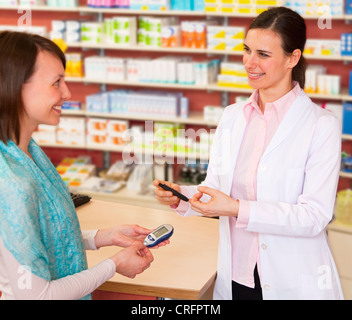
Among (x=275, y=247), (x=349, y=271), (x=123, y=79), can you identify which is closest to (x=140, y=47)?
(x=123, y=79)

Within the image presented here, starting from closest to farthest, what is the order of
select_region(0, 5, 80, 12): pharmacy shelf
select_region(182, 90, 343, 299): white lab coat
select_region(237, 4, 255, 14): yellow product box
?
select_region(182, 90, 343, 299): white lab coat → select_region(237, 4, 255, 14): yellow product box → select_region(0, 5, 80, 12): pharmacy shelf

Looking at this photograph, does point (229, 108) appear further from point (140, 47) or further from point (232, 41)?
point (140, 47)

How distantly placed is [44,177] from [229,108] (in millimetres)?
951

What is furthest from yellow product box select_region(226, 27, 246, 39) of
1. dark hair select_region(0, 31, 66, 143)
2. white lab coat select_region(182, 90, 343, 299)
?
dark hair select_region(0, 31, 66, 143)

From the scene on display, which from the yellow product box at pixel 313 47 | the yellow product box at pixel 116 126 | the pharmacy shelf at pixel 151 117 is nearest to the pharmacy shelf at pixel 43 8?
the pharmacy shelf at pixel 151 117

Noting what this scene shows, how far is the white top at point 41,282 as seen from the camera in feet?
5.20

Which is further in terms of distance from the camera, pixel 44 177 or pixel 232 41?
pixel 232 41

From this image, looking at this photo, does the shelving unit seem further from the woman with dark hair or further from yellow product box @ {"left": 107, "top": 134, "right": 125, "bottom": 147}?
the woman with dark hair

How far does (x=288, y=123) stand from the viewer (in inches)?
83.7

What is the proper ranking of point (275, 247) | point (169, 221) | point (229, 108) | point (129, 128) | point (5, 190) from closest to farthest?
point (5, 190) → point (275, 247) → point (229, 108) → point (169, 221) → point (129, 128)

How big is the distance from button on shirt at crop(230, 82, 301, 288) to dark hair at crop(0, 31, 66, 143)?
3.00ft

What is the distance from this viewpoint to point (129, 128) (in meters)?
5.59

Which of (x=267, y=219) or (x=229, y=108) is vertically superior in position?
(x=229, y=108)

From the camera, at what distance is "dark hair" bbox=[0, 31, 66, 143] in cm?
164
